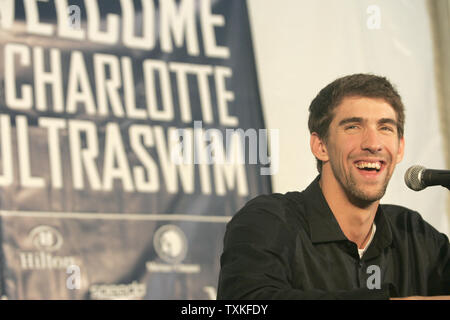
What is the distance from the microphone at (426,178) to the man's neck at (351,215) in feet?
0.91

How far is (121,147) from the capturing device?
12.5 ft

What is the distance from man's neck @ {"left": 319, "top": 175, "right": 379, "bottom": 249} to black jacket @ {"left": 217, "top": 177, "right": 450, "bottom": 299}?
44mm

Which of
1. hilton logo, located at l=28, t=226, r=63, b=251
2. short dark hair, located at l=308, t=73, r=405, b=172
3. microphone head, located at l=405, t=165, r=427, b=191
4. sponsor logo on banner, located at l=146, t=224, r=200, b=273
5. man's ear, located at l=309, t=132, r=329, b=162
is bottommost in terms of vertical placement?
sponsor logo on banner, located at l=146, t=224, r=200, b=273

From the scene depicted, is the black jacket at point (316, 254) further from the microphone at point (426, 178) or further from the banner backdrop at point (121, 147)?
the banner backdrop at point (121, 147)

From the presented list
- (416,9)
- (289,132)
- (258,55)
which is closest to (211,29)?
(258,55)

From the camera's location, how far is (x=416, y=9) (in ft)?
15.6

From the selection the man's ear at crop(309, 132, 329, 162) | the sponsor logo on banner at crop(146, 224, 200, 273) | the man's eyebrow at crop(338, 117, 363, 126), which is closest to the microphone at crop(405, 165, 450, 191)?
the man's eyebrow at crop(338, 117, 363, 126)

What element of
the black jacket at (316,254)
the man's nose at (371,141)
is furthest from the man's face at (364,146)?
the black jacket at (316,254)

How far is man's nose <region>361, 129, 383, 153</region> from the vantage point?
2369 millimetres

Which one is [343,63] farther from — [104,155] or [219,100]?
[104,155]

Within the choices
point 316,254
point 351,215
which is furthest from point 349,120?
point 316,254

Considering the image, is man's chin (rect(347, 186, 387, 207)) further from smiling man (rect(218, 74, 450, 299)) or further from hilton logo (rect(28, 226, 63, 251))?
hilton logo (rect(28, 226, 63, 251))

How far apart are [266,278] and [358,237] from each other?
54 cm

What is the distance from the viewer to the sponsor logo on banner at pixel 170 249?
3.84 metres
